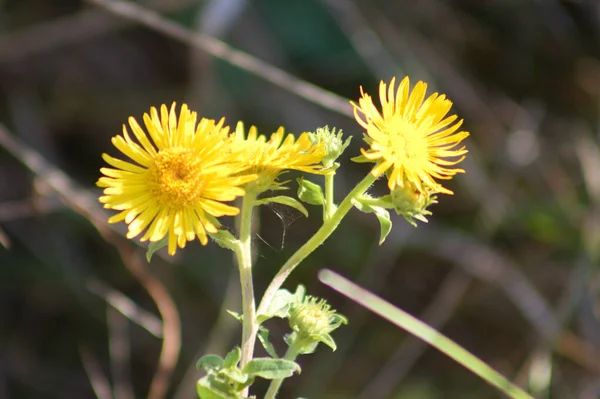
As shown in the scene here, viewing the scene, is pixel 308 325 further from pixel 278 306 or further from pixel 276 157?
pixel 276 157

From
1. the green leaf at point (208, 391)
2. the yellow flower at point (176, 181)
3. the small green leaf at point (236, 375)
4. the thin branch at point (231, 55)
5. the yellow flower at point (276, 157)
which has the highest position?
the thin branch at point (231, 55)

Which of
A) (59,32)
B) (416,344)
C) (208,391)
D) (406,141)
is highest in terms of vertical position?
(59,32)

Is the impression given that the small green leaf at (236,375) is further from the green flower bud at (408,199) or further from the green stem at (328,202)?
the green flower bud at (408,199)

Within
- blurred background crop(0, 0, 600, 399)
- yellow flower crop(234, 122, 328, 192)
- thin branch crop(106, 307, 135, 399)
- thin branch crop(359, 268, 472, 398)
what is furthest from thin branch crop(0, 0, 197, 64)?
yellow flower crop(234, 122, 328, 192)

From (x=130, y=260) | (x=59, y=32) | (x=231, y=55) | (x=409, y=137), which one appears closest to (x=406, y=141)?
(x=409, y=137)

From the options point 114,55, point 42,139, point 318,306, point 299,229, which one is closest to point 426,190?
point 318,306

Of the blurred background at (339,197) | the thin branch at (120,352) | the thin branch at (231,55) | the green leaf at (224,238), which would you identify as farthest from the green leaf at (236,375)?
the thin branch at (120,352)

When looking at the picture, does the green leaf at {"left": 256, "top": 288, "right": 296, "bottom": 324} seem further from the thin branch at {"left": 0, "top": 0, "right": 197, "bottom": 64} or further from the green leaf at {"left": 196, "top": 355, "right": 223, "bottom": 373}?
the thin branch at {"left": 0, "top": 0, "right": 197, "bottom": 64}
